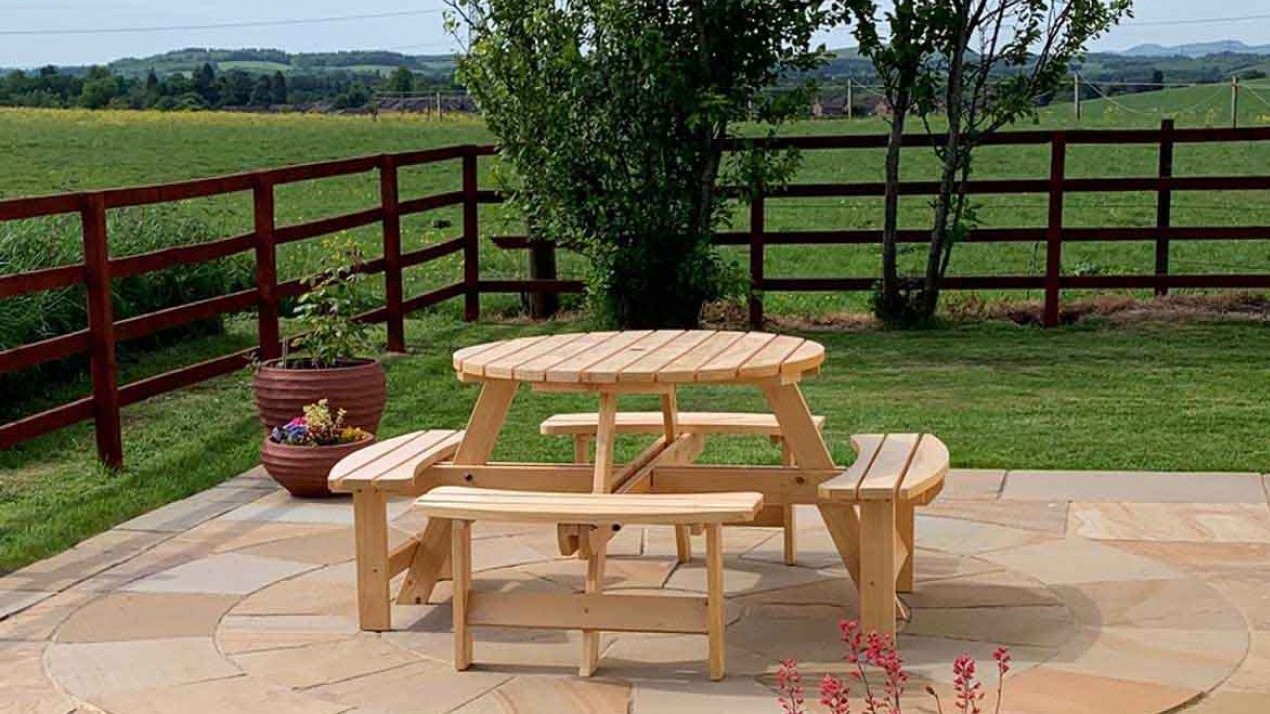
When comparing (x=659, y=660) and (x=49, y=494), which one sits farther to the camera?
(x=49, y=494)

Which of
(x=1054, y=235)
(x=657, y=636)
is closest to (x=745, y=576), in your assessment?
(x=657, y=636)

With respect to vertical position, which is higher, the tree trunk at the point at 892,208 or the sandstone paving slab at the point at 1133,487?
the tree trunk at the point at 892,208

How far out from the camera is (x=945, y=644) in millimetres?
4625

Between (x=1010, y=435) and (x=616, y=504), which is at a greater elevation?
(x=616, y=504)

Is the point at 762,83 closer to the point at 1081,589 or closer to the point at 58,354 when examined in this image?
the point at 58,354

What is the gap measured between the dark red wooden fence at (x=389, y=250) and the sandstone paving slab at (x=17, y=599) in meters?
1.24

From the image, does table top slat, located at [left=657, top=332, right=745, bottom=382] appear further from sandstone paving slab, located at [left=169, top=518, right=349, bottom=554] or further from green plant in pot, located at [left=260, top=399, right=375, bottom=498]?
green plant in pot, located at [left=260, top=399, right=375, bottom=498]

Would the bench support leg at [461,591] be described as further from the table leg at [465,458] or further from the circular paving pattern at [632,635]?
the table leg at [465,458]

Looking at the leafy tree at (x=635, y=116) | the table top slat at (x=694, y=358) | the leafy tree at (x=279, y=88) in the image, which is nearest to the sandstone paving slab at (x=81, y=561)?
the table top slat at (x=694, y=358)

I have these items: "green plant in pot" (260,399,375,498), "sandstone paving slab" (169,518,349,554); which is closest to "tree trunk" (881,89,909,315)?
"green plant in pot" (260,399,375,498)

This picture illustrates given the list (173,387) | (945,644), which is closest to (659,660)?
(945,644)

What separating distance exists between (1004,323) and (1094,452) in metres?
4.32

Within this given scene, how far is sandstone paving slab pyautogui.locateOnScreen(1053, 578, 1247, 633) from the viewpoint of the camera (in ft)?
15.7

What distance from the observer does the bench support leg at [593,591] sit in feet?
14.5
